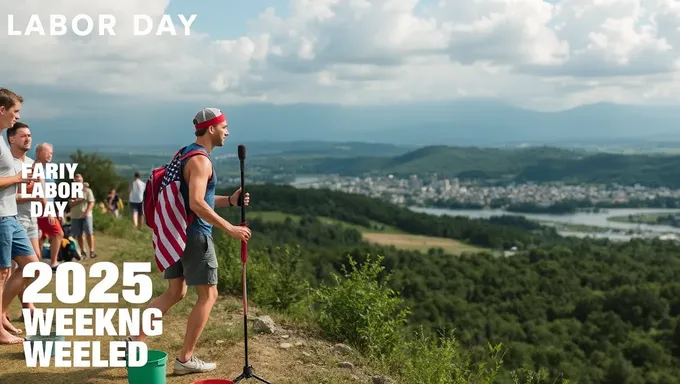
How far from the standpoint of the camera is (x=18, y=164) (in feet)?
20.8

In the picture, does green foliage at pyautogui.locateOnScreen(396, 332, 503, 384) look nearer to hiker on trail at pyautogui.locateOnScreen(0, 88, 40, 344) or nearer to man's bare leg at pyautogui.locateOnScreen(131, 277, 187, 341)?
man's bare leg at pyautogui.locateOnScreen(131, 277, 187, 341)

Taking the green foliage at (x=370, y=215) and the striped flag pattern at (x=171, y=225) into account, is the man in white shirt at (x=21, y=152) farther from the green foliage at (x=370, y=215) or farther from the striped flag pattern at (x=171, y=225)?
the green foliage at (x=370, y=215)

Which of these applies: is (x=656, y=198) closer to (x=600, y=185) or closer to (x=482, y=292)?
(x=600, y=185)

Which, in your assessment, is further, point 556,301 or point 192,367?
point 556,301

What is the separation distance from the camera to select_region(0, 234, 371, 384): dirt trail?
5.57 m

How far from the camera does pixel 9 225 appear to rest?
593 cm

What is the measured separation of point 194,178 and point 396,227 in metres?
85.8

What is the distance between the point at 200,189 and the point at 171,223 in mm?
386

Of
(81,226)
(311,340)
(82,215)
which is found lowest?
(311,340)

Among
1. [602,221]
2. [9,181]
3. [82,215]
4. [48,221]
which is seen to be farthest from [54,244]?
A: [602,221]

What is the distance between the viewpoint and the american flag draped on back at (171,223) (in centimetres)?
494

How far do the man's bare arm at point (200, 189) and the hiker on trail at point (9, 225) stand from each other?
6.22 ft

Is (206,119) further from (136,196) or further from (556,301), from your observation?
(556,301)
